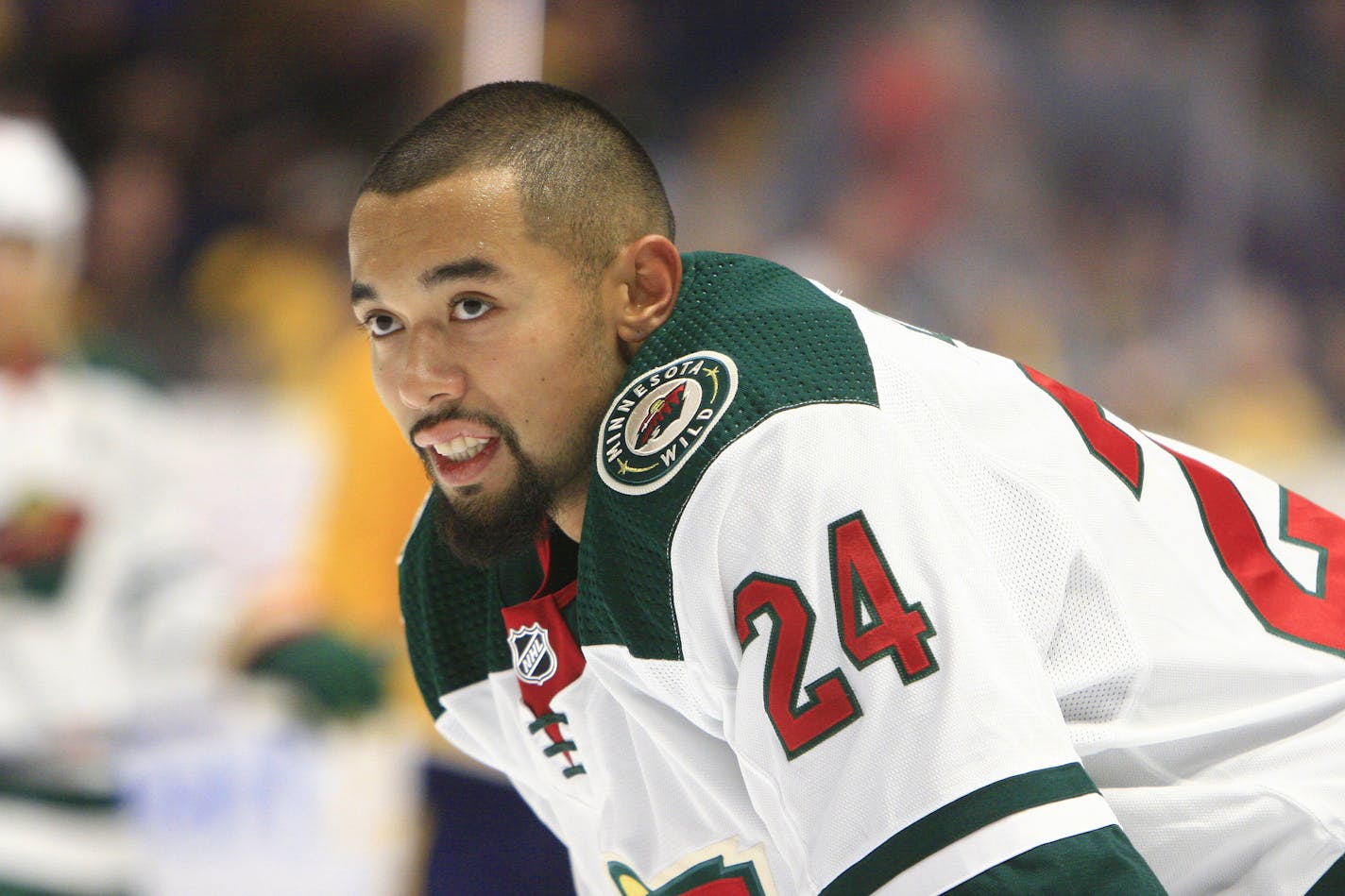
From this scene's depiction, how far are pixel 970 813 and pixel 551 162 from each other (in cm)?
77

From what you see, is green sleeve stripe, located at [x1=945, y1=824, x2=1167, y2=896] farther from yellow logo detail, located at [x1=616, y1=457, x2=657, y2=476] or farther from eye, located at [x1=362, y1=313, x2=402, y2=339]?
eye, located at [x1=362, y1=313, x2=402, y2=339]

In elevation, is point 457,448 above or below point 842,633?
above

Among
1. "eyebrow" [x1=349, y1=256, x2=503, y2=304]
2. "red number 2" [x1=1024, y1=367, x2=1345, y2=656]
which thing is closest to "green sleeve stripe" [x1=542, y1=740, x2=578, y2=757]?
"eyebrow" [x1=349, y1=256, x2=503, y2=304]

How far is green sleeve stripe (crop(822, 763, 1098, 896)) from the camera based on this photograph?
43.1 inches

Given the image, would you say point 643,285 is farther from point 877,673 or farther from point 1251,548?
point 1251,548

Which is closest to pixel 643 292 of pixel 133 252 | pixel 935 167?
pixel 133 252

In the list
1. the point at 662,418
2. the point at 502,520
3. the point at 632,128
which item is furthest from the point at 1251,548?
the point at 632,128

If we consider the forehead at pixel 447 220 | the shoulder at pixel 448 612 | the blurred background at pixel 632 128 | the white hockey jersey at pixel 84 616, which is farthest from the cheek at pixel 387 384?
the white hockey jersey at pixel 84 616

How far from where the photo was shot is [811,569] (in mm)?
1163

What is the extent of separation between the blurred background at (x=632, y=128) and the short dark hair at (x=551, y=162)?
1.57 meters

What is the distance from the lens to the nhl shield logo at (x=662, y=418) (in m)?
1.25

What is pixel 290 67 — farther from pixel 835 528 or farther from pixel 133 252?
pixel 835 528

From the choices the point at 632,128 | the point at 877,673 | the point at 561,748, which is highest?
the point at 632,128

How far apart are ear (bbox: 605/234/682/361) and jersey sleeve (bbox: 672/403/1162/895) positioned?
0.33 meters
